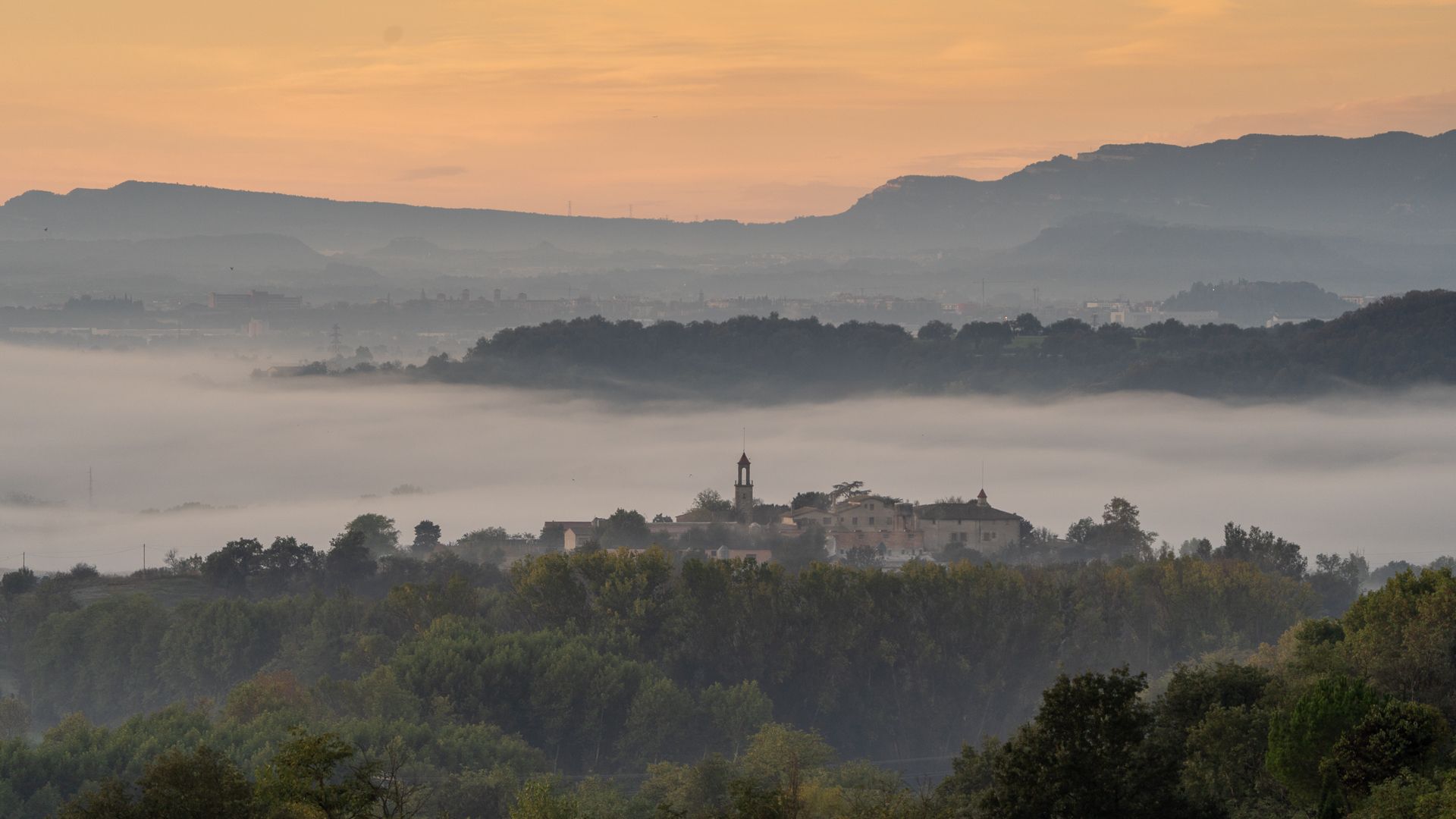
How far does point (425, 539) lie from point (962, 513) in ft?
118

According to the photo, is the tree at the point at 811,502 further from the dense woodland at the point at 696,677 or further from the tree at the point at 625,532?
the dense woodland at the point at 696,677

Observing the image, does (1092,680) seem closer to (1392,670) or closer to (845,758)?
(1392,670)

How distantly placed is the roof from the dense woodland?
93.3ft

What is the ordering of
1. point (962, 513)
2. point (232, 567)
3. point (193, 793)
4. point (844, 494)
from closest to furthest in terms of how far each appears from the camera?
point (193, 793), point (232, 567), point (962, 513), point (844, 494)

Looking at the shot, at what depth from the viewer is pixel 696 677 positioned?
277 feet

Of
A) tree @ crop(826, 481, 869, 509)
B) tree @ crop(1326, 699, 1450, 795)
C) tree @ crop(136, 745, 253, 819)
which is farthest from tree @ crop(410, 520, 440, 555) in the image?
tree @ crop(1326, 699, 1450, 795)

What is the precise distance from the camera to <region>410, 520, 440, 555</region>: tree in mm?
140250

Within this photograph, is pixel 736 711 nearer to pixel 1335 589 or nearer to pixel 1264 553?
pixel 1335 589

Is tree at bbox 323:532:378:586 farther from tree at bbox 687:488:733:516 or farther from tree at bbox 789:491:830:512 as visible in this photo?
tree at bbox 789:491:830:512

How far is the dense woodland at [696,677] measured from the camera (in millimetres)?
32781

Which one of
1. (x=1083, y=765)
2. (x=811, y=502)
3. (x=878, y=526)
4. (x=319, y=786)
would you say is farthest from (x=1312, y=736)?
(x=811, y=502)

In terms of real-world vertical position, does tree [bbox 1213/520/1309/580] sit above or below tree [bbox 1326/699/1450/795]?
below

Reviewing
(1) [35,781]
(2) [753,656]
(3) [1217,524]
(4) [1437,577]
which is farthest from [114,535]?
(4) [1437,577]

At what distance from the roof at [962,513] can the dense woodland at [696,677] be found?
28446mm
